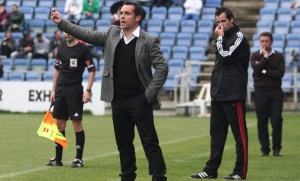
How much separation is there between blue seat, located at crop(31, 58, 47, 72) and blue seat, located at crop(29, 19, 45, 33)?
311 centimetres

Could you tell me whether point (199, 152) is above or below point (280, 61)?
below

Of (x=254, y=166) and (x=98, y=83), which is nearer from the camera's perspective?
(x=254, y=166)

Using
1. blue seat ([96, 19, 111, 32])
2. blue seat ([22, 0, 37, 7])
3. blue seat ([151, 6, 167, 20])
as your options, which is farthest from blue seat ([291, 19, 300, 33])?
blue seat ([22, 0, 37, 7])

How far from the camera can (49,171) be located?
1347cm

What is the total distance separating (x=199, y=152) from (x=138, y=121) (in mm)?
6422

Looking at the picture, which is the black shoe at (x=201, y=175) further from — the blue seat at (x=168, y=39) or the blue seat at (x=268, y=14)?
the blue seat at (x=268, y=14)

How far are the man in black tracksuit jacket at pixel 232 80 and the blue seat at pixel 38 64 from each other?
68.7 ft

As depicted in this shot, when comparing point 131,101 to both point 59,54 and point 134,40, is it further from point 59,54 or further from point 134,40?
point 59,54

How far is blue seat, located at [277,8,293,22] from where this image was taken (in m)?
34.1

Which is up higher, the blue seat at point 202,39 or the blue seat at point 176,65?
the blue seat at point 202,39

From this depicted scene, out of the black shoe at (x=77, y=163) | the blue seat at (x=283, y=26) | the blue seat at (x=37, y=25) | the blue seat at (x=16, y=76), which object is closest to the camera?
the black shoe at (x=77, y=163)

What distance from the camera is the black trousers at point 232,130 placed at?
12633mm

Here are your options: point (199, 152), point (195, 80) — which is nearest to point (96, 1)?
point (195, 80)

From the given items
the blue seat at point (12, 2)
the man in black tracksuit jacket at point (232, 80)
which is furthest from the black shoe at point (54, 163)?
the blue seat at point (12, 2)
